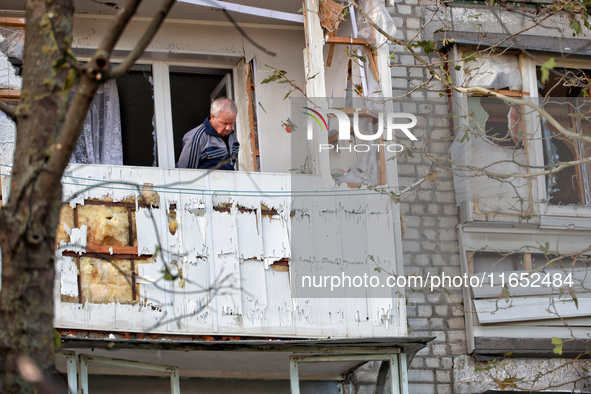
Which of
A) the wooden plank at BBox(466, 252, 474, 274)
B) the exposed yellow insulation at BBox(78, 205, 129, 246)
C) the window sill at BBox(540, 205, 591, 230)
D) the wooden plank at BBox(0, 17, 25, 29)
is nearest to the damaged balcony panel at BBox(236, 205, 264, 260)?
the exposed yellow insulation at BBox(78, 205, 129, 246)

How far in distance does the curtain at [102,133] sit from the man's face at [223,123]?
94 cm

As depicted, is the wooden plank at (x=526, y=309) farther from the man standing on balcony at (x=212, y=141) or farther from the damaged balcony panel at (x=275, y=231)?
the man standing on balcony at (x=212, y=141)

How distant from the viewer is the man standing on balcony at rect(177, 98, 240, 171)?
8.45 meters

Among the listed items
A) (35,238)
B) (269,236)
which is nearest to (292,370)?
(269,236)

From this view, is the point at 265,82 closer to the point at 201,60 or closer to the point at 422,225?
the point at 201,60

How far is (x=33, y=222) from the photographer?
4.24 metres

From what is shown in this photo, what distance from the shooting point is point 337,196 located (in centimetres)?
807

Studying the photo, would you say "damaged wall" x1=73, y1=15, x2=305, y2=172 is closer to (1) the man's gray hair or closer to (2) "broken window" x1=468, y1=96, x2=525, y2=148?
(1) the man's gray hair

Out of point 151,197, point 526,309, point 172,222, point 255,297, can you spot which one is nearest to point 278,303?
point 255,297

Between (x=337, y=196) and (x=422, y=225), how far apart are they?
186cm

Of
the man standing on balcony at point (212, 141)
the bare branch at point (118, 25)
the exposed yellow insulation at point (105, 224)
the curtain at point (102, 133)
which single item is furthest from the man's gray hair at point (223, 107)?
the bare branch at point (118, 25)

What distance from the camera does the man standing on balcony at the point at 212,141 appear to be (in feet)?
27.7

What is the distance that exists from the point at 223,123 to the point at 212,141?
181 mm

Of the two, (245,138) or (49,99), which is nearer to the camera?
Answer: (49,99)
